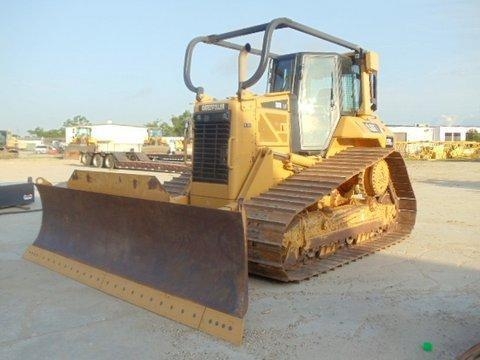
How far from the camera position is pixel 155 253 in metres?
5.18

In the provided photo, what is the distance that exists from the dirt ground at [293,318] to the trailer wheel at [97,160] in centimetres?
2503

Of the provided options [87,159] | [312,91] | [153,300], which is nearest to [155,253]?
[153,300]

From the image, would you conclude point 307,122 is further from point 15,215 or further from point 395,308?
point 15,215

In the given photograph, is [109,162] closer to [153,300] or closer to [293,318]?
[153,300]

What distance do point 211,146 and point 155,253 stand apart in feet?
5.39

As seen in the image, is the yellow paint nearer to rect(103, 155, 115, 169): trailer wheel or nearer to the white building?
rect(103, 155, 115, 169): trailer wheel

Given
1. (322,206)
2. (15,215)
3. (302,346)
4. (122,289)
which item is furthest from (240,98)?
(15,215)

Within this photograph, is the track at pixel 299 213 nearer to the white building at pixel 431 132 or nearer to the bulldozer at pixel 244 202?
the bulldozer at pixel 244 202

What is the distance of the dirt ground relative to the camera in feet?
12.6

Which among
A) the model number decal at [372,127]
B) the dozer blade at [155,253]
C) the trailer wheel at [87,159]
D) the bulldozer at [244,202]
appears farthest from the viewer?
the trailer wheel at [87,159]

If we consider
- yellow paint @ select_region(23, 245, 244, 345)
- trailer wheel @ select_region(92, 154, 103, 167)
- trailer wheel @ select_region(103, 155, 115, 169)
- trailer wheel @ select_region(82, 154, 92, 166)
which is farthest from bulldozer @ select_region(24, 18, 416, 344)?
trailer wheel @ select_region(82, 154, 92, 166)

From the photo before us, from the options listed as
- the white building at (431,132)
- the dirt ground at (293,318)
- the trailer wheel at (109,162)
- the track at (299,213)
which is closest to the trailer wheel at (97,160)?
the trailer wheel at (109,162)

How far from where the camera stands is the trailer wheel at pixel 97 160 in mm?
31020

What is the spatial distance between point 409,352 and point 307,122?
371cm
